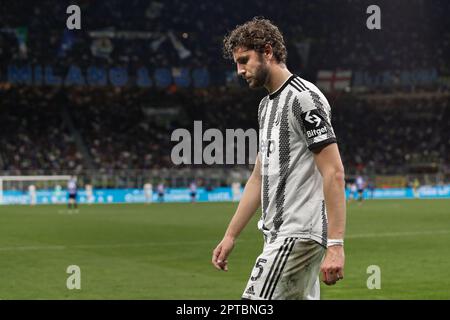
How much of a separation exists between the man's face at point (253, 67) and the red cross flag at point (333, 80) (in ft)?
193

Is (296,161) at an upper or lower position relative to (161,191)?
upper

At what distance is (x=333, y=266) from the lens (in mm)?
4633

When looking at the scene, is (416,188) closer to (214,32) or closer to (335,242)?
(214,32)

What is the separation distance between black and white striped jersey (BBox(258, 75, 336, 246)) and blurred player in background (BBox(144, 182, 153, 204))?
4463cm

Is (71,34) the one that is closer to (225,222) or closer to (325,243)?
(225,222)

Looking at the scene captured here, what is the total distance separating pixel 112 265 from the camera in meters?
15.6

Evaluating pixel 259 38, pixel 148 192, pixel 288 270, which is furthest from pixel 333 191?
pixel 148 192

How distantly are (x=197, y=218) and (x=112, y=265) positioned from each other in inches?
630

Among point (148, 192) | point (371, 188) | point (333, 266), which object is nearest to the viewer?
point (333, 266)

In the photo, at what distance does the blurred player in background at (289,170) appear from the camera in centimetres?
489

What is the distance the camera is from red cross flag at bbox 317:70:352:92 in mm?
63000

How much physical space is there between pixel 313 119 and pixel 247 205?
99 centimetres

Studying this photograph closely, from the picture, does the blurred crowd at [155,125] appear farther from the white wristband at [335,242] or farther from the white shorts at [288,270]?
the white wristband at [335,242]
